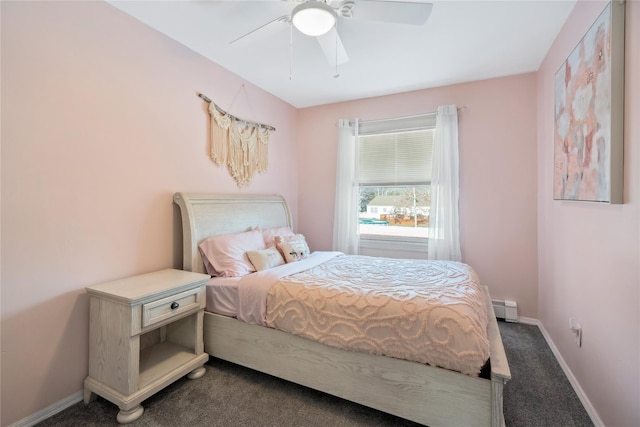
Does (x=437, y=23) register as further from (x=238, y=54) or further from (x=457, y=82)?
(x=238, y=54)

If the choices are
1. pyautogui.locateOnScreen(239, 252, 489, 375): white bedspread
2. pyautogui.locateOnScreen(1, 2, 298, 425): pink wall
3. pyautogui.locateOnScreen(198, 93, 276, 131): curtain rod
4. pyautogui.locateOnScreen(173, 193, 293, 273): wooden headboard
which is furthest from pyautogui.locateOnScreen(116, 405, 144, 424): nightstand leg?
pyautogui.locateOnScreen(198, 93, 276, 131): curtain rod

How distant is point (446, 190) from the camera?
3133 millimetres

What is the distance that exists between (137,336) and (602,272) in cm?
269

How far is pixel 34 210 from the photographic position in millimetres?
1580

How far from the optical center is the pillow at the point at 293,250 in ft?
8.83

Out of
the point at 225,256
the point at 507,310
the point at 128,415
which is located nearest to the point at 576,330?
the point at 507,310

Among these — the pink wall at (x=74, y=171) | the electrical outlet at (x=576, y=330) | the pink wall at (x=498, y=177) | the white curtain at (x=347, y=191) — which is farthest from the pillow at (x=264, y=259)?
the electrical outlet at (x=576, y=330)

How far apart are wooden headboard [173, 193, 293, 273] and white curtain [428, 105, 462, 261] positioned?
6.08 ft

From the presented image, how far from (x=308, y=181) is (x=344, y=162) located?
2.10ft

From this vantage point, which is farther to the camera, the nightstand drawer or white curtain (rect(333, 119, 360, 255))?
white curtain (rect(333, 119, 360, 255))

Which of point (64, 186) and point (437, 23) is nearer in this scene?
point (64, 186)

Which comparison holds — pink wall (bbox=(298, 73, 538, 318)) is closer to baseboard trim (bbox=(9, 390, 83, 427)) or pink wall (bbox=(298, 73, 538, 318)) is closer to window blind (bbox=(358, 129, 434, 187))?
window blind (bbox=(358, 129, 434, 187))

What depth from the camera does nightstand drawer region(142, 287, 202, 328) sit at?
1.66 meters

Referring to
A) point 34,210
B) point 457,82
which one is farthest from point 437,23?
point 34,210
